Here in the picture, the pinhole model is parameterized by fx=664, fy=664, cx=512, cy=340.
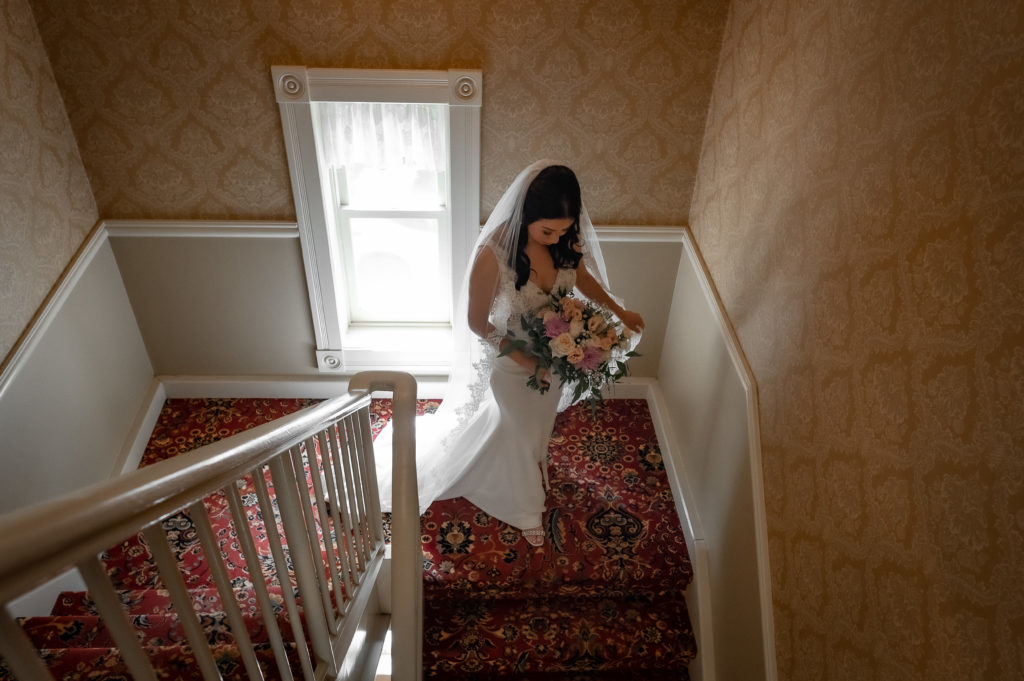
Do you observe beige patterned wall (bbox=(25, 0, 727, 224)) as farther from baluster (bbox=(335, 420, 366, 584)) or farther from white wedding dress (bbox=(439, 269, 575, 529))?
baluster (bbox=(335, 420, 366, 584))

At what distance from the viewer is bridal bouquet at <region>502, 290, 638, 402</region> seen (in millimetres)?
2664

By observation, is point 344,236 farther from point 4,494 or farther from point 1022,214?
point 1022,214

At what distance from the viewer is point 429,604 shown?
10.6ft

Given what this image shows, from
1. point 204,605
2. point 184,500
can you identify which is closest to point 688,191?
point 204,605

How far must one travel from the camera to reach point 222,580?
1120 mm

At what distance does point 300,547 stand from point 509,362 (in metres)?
1.52

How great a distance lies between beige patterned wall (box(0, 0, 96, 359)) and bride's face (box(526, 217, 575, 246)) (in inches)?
86.9

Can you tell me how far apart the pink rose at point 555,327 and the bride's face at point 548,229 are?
32 centimetres

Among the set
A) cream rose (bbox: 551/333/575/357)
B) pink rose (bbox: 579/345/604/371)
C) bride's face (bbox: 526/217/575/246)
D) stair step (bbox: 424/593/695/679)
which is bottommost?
stair step (bbox: 424/593/695/679)

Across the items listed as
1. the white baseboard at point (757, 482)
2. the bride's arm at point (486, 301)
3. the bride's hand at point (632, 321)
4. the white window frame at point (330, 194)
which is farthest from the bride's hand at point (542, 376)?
the white window frame at point (330, 194)

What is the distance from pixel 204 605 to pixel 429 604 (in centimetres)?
113

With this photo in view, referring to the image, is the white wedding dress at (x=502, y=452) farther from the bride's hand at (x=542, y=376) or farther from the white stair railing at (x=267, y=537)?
the white stair railing at (x=267, y=537)

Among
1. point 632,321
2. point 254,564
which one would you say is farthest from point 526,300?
point 254,564

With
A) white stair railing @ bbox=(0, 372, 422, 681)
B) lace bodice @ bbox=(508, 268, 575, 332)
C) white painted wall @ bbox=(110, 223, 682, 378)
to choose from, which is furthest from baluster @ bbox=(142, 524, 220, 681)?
white painted wall @ bbox=(110, 223, 682, 378)
